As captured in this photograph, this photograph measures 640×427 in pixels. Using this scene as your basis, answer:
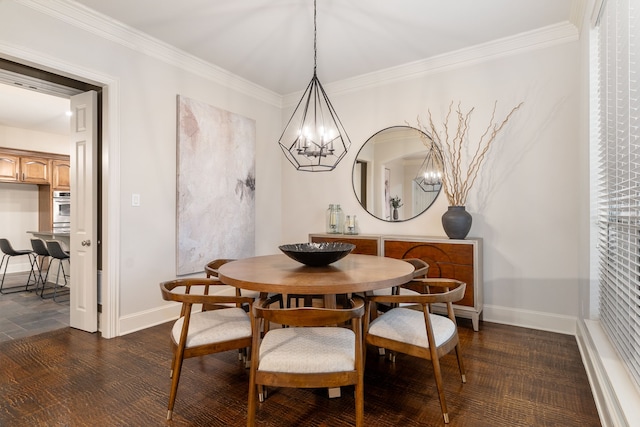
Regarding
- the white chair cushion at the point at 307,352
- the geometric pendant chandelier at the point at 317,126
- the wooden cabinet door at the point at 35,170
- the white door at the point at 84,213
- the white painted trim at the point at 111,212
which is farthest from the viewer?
the wooden cabinet door at the point at 35,170

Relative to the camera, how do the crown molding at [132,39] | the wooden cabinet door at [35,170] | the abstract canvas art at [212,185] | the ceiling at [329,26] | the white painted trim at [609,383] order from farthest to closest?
the wooden cabinet door at [35,170] < the abstract canvas art at [212,185] < the ceiling at [329,26] < the crown molding at [132,39] < the white painted trim at [609,383]

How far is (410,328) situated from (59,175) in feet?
24.2

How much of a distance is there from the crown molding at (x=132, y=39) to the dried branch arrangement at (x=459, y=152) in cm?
235

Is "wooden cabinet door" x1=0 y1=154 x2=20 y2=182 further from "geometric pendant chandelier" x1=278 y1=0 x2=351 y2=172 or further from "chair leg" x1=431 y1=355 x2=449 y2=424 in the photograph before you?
"chair leg" x1=431 y1=355 x2=449 y2=424

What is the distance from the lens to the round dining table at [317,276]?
1.66 meters

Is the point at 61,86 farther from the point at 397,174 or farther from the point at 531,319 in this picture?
the point at 531,319

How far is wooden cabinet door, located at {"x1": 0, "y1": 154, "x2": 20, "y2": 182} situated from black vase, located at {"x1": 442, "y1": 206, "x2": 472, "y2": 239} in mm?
7188

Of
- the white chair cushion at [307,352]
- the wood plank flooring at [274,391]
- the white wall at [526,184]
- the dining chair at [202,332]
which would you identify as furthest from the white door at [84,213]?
the white wall at [526,184]

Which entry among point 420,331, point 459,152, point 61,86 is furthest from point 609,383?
point 61,86

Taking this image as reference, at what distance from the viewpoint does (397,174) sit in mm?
3867

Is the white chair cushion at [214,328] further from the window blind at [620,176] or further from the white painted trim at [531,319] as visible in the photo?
the white painted trim at [531,319]

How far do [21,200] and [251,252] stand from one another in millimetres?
5319

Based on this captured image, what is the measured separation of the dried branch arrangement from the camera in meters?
3.33

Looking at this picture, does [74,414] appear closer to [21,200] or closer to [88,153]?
[88,153]
